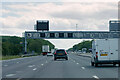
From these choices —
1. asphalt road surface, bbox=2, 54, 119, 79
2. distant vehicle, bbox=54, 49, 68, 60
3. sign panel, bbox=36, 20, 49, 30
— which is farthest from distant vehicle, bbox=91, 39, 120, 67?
sign panel, bbox=36, 20, 49, 30

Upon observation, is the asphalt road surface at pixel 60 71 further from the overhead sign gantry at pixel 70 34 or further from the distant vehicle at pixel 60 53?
the overhead sign gantry at pixel 70 34

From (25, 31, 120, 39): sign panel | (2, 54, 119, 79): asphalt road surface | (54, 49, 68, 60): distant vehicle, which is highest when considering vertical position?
(25, 31, 120, 39): sign panel

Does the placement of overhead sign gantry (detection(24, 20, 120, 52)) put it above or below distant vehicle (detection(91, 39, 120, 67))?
above

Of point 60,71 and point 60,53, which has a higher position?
point 60,53

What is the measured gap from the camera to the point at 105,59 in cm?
2809

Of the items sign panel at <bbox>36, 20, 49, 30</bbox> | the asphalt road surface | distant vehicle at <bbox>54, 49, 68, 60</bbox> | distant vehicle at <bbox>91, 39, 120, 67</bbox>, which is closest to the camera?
the asphalt road surface

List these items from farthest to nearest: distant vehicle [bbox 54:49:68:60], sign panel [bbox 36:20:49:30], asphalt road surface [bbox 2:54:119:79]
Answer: sign panel [bbox 36:20:49:30] → distant vehicle [bbox 54:49:68:60] → asphalt road surface [bbox 2:54:119:79]

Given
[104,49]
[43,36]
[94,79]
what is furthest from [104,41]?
[43,36]

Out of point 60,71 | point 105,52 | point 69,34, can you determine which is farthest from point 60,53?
point 69,34

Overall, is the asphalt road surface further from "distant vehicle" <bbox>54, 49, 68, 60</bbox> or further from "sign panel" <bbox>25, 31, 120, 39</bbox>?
"sign panel" <bbox>25, 31, 120, 39</bbox>

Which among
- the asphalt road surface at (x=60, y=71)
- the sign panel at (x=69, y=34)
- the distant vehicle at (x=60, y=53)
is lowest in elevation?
the asphalt road surface at (x=60, y=71)

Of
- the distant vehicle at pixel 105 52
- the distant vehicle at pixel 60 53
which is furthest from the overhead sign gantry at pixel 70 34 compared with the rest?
the distant vehicle at pixel 105 52

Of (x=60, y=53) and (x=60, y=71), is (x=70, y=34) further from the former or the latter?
(x=60, y=71)

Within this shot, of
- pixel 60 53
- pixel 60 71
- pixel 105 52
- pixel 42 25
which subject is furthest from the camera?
pixel 42 25
